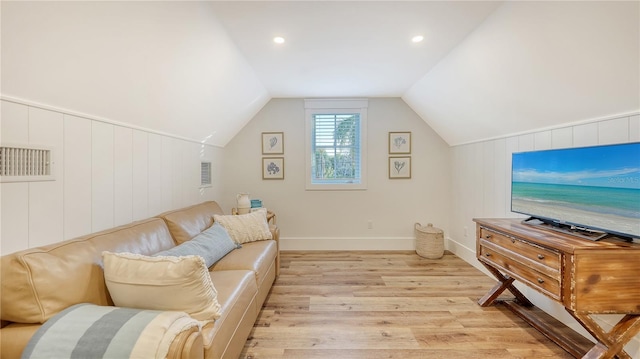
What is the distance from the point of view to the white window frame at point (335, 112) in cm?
422

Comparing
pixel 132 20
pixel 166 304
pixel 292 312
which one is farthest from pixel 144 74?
pixel 292 312

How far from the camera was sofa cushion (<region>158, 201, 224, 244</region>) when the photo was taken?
222cm

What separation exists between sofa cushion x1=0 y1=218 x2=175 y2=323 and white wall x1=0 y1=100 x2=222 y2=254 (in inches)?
9.3

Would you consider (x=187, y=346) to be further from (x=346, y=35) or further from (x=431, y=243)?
(x=431, y=243)

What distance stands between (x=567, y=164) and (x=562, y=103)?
52 centimetres

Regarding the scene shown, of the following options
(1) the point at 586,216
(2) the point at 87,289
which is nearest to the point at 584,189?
(1) the point at 586,216

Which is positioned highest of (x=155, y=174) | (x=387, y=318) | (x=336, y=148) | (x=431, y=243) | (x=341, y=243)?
(x=336, y=148)

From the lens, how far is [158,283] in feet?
4.06

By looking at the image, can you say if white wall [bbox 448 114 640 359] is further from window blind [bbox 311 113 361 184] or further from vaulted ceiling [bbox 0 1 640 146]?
window blind [bbox 311 113 361 184]

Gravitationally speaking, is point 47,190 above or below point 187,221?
above

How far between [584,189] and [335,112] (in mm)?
3109

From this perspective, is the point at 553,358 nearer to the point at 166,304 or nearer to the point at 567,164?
the point at 567,164

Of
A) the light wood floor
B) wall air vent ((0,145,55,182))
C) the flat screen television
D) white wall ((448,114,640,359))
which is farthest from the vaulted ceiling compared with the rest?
the light wood floor

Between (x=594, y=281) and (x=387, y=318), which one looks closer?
(x=594, y=281)
